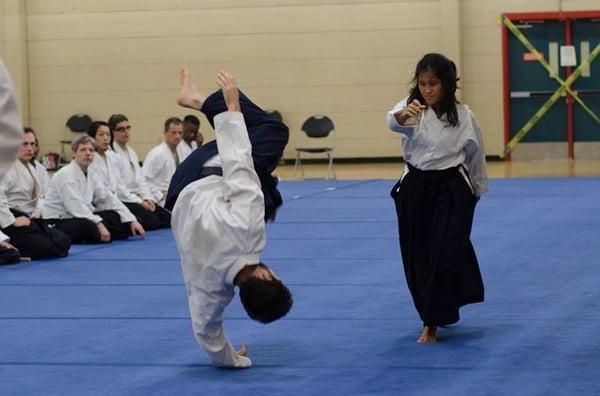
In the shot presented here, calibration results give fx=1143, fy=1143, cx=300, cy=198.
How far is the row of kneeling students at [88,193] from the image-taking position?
9.14m

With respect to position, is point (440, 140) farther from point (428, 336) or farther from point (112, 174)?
point (112, 174)

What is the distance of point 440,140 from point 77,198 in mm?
5050

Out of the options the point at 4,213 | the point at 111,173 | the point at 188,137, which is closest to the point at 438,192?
the point at 4,213

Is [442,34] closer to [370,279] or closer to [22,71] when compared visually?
[22,71]

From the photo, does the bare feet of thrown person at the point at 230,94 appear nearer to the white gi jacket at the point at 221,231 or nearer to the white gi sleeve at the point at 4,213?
the white gi jacket at the point at 221,231

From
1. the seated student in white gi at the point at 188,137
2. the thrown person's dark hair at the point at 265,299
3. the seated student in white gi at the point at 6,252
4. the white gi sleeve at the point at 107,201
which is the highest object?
the seated student in white gi at the point at 188,137

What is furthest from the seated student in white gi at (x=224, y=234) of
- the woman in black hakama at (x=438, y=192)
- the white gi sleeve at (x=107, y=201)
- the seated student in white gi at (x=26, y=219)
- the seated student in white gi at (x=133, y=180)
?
the seated student in white gi at (x=133, y=180)

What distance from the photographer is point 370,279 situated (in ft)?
25.3

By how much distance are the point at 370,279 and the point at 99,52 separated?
46.1ft

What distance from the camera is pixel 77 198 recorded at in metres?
10.1

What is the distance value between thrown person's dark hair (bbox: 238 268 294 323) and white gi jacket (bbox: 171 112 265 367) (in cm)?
15

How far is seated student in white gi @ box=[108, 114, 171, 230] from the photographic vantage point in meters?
11.3

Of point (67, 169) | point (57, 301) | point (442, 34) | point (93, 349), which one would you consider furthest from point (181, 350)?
point (442, 34)

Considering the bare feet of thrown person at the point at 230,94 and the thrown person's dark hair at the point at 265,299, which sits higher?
the bare feet of thrown person at the point at 230,94
